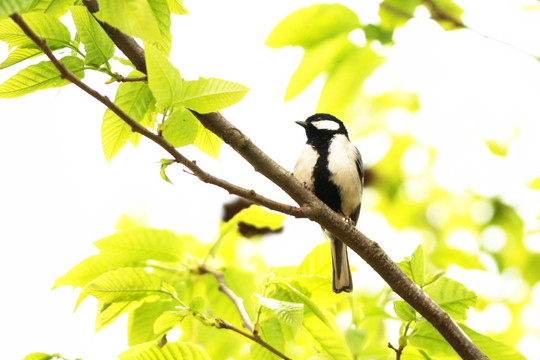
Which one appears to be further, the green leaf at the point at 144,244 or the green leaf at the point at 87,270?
the green leaf at the point at 144,244

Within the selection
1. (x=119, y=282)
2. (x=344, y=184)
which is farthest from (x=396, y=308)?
(x=344, y=184)

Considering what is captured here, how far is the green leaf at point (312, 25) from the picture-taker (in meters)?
1.88

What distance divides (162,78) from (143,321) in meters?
0.98

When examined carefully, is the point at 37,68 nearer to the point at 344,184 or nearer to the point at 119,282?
the point at 119,282

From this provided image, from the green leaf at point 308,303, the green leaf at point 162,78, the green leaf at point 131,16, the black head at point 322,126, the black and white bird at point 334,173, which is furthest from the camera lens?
the black head at point 322,126

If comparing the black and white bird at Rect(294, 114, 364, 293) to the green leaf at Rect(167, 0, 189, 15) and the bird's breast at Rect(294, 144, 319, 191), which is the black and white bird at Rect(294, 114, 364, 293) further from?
the green leaf at Rect(167, 0, 189, 15)

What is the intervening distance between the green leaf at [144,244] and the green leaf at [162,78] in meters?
0.81

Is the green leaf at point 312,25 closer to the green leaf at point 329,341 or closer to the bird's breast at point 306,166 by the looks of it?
the green leaf at point 329,341

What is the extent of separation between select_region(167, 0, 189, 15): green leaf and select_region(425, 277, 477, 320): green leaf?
1028 mm

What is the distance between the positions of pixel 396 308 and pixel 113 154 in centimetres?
90

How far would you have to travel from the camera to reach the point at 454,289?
1.76m

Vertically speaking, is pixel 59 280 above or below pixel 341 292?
below

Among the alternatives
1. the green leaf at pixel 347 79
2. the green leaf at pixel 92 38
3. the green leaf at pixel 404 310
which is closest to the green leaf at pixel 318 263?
the green leaf at pixel 404 310

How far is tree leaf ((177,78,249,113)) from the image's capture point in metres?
1.35
